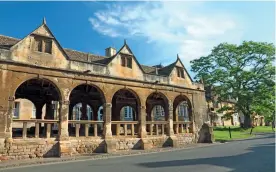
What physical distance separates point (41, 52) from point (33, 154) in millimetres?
6073

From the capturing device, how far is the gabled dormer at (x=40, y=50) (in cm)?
1432

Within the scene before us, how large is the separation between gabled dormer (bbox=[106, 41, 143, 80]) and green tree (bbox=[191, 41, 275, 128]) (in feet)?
69.6

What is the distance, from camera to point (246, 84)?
37.2 metres

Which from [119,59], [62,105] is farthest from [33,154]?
[119,59]

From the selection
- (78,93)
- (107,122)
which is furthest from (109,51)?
(107,122)

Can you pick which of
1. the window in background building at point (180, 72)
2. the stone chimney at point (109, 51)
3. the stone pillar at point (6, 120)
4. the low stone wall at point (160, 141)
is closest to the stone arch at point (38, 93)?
the stone pillar at point (6, 120)

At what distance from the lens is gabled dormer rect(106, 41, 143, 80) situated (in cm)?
1830

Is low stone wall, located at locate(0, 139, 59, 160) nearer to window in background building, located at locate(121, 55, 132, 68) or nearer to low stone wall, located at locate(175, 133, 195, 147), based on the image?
window in background building, located at locate(121, 55, 132, 68)

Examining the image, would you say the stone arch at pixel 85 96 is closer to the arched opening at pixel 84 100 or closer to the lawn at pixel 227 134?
the arched opening at pixel 84 100

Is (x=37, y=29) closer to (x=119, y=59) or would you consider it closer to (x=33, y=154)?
(x=119, y=59)

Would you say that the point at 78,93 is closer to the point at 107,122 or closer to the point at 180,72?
the point at 107,122

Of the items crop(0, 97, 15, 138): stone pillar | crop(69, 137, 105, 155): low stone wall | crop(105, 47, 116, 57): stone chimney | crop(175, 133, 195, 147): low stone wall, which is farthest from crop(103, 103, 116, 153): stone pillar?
crop(105, 47, 116, 57): stone chimney

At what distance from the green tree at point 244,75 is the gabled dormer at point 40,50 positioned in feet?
89.4

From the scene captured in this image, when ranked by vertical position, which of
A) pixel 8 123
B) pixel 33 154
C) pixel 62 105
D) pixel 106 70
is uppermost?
pixel 106 70
